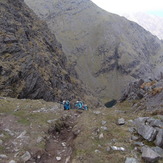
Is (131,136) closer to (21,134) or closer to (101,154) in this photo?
(101,154)

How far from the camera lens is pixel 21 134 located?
625 inches

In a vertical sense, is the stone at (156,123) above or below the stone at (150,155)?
above

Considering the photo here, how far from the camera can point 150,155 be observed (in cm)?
1163

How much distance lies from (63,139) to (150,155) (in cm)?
768

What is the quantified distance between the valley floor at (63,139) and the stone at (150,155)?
402 mm

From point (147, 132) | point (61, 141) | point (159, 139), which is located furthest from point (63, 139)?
point (159, 139)

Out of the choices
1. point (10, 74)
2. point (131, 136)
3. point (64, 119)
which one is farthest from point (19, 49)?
point (131, 136)

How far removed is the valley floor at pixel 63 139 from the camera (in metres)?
13.0

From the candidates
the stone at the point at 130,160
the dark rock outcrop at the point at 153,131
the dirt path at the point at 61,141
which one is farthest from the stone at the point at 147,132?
the dirt path at the point at 61,141

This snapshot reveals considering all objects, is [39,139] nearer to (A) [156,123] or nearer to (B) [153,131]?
(B) [153,131]

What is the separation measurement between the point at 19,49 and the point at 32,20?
6793 centimetres

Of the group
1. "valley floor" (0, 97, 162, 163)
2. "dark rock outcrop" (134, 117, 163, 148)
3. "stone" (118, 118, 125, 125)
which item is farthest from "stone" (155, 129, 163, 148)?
"stone" (118, 118, 125, 125)

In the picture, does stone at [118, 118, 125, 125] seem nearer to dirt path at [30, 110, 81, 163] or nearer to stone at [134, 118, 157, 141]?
stone at [134, 118, 157, 141]

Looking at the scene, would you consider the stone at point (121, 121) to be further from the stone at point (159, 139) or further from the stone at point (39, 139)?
the stone at point (39, 139)
